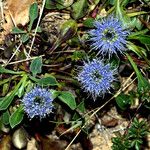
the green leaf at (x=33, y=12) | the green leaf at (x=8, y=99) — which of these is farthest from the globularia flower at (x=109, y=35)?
the green leaf at (x=8, y=99)

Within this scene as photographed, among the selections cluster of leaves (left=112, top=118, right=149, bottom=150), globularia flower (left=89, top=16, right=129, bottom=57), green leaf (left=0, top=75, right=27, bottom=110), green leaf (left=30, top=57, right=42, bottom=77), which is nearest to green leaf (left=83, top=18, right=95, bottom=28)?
globularia flower (left=89, top=16, right=129, bottom=57)

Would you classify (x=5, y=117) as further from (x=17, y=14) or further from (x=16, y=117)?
(x=17, y=14)

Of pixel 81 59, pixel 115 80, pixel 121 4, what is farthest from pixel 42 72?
pixel 121 4

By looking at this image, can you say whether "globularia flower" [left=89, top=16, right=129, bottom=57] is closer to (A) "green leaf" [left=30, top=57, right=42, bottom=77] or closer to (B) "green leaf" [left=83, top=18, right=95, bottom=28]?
(B) "green leaf" [left=83, top=18, right=95, bottom=28]

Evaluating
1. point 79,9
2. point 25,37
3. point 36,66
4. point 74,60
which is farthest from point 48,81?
point 79,9

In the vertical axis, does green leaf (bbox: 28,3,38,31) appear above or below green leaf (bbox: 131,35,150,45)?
above

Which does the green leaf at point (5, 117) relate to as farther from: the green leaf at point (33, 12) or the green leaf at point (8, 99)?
the green leaf at point (33, 12)
